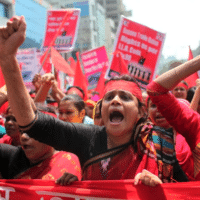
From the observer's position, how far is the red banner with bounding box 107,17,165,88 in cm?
448

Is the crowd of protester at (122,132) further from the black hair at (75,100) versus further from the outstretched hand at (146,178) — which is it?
the black hair at (75,100)

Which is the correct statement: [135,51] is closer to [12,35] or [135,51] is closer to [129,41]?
[129,41]

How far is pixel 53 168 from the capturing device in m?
2.07

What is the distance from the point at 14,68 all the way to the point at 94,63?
245 inches

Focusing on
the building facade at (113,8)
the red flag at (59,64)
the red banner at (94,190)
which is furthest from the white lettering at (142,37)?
the building facade at (113,8)

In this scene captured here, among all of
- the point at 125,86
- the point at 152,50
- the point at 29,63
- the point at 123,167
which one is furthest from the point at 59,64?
the point at 123,167

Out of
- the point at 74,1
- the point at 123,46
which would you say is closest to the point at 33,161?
the point at 123,46

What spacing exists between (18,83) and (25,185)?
2.32 feet

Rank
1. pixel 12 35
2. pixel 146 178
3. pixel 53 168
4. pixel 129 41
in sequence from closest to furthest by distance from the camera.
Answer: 1. pixel 12 35
2. pixel 146 178
3. pixel 53 168
4. pixel 129 41

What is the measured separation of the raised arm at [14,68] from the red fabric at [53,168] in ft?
2.22

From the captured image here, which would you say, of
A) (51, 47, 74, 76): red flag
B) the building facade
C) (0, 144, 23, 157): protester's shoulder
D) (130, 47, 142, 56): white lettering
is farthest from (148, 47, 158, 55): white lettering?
the building facade

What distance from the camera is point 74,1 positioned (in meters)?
57.9

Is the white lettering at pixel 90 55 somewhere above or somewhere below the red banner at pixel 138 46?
below

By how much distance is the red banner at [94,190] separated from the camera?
62.2 inches
